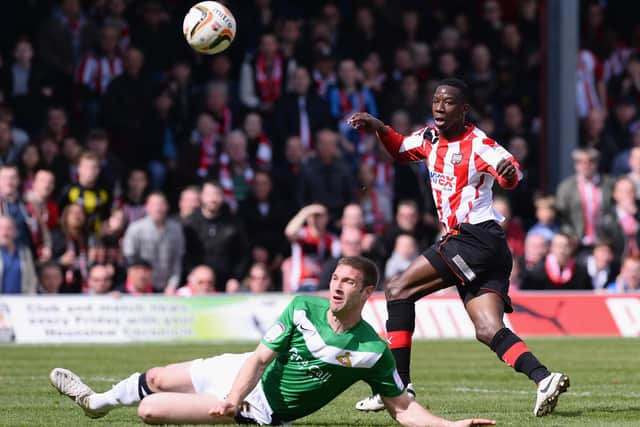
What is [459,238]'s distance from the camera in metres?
9.07

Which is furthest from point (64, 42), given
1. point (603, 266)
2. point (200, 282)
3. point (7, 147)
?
point (603, 266)

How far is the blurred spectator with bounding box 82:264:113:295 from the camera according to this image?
1576 centimetres

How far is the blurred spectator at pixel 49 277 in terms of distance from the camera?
1567 cm

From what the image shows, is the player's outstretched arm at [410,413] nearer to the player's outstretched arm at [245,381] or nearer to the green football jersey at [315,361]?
the green football jersey at [315,361]

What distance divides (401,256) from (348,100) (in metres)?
3.21

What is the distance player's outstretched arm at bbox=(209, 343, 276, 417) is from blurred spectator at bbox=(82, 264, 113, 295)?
869 cm

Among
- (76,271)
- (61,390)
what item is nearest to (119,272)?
(76,271)

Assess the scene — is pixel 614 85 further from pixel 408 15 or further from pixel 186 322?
pixel 186 322

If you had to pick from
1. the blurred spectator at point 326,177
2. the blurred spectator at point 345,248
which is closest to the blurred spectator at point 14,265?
the blurred spectator at point 345,248

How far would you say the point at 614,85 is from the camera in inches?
854

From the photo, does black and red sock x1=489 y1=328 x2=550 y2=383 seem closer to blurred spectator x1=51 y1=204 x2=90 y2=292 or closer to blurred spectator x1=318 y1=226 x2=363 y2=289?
blurred spectator x1=318 y1=226 x2=363 y2=289

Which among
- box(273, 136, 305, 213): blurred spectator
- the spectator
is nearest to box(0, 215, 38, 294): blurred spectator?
the spectator

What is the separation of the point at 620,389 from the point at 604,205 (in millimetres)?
8001

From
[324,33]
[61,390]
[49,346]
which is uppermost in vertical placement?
[324,33]
